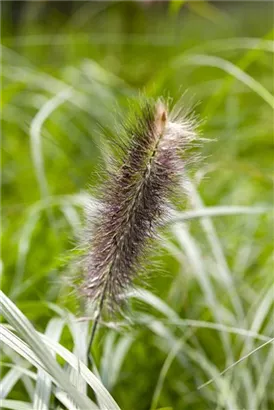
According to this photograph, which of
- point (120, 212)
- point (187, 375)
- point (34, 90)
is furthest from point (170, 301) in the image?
point (34, 90)

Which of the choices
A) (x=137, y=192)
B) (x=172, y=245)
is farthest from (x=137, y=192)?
(x=172, y=245)

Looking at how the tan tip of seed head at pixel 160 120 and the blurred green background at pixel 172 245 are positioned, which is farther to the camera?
the blurred green background at pixel 172 245

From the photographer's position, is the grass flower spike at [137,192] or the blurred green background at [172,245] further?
the blurred green background at [172,245]

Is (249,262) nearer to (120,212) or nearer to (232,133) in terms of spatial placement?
(232,133)

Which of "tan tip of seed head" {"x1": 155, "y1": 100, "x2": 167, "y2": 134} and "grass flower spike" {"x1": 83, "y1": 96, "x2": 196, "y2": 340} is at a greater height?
"tan tip of seed head" {"x1": 155, "y1": 100, "x2": 167, "y2": 134}

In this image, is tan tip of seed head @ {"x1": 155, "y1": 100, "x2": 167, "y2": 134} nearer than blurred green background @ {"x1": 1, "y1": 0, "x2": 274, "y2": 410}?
Yes

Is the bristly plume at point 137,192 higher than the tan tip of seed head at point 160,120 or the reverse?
the reverse

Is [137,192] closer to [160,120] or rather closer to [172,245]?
[160,120]

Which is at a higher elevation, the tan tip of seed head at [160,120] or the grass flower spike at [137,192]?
the tan tip of seed head at [160,120]
